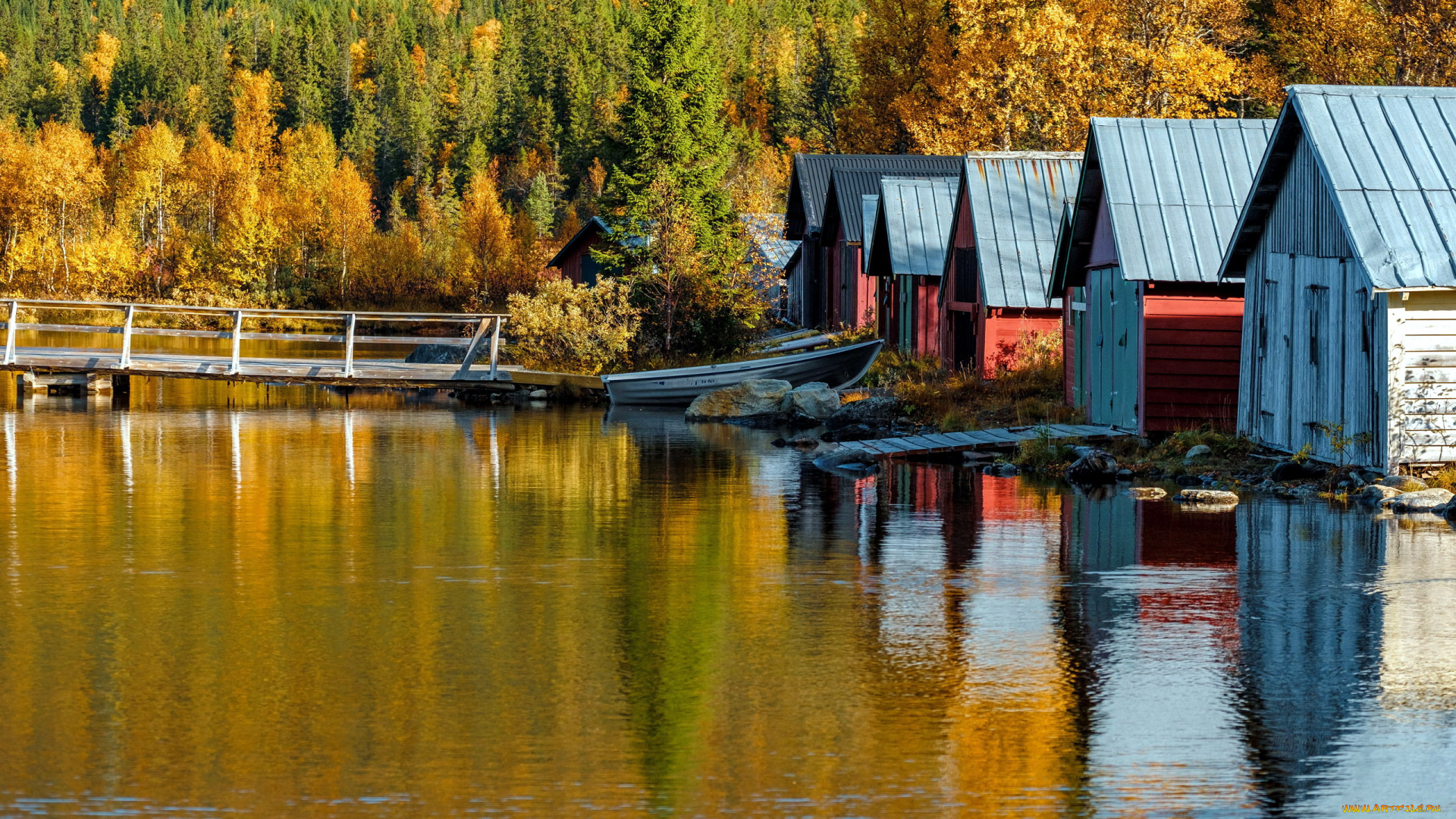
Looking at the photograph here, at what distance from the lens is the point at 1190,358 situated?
75.7 ft

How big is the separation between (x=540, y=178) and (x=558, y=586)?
320 ft

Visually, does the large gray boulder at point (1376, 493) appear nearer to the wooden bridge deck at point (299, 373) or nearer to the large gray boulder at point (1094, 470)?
the large gray boulder at point (1094, 470)

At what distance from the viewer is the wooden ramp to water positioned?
23.1 metres

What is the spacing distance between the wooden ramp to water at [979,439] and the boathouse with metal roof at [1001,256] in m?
5.57

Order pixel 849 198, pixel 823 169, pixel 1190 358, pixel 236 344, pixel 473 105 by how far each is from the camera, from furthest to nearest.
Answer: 1. pixel 473 105
2. pixel 823 169
3. pixel 849 198
4. pixel 236 344
5. pixel 1190 358

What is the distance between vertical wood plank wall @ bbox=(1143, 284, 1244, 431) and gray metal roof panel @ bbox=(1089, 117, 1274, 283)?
475 mm

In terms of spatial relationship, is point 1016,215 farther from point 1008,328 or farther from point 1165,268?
point 1165,268

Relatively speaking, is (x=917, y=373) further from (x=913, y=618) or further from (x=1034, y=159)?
(x=913, y=618)

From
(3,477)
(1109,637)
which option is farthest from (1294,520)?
(3,477)

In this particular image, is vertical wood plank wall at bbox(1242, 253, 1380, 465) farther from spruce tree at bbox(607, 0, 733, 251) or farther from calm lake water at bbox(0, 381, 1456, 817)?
spruce tree at bbox(607, 0, 733, 251)

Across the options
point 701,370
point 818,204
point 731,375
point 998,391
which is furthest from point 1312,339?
point 818,204

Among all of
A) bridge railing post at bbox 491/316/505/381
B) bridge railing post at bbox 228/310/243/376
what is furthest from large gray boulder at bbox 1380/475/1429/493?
bridge railing post at bbox 228/310/243/376

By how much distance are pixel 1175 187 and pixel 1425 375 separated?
6.60m

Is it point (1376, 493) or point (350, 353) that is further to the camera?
point (350, 353)
